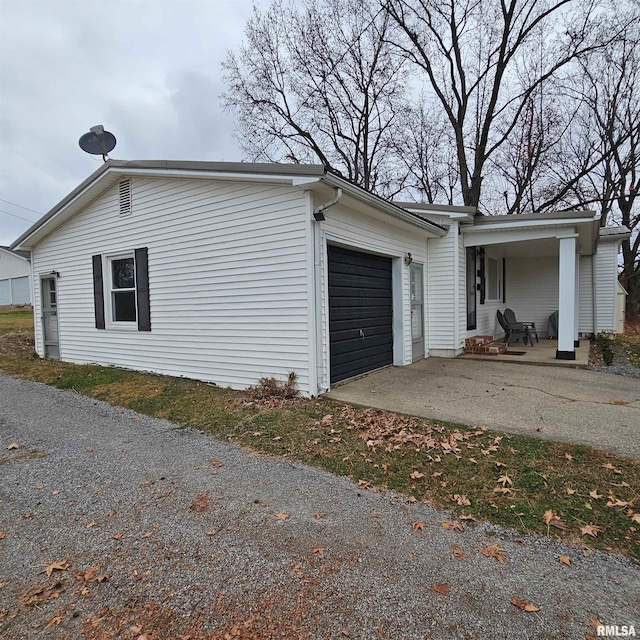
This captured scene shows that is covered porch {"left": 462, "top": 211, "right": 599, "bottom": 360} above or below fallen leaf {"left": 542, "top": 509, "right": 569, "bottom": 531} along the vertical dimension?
above

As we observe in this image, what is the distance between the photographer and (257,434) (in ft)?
14.8

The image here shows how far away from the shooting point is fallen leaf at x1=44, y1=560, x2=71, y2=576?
2283 millimetres

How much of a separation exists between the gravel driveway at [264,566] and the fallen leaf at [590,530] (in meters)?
0.21

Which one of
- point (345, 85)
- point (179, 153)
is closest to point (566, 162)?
point (345, 85)

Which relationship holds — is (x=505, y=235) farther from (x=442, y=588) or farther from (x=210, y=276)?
(x=442, y=588)

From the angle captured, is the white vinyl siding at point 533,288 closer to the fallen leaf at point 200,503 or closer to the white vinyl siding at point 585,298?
the white vinyl siding at point 585,298

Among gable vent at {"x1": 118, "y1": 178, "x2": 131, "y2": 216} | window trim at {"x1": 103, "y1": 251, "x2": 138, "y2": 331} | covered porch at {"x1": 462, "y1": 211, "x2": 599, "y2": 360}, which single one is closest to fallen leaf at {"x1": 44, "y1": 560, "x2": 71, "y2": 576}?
window trim at {"x1": 103, "y1": 251, "x2": 138, "y2": 331}

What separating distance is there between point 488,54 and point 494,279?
33.4ft

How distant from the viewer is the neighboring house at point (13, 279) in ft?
81.8

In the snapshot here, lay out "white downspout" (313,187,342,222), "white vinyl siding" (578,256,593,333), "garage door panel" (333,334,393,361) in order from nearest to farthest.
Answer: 1. "white downspout" (313,187,342,222)
2. "garage door panel" (333,334,393,361)
3. "white vinyl siding" (578,256,593,333)

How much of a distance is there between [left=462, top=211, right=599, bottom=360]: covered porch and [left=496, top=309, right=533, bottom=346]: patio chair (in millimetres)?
230

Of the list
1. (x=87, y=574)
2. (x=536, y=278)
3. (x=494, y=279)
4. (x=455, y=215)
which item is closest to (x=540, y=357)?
(x=455, y=215)

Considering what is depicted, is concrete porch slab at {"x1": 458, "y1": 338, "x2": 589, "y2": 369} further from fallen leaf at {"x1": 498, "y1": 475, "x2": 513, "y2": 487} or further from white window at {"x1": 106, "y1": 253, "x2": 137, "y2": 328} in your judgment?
white window at {"x1": 106, "y1": 253, "x2": 137, "y2": 328}

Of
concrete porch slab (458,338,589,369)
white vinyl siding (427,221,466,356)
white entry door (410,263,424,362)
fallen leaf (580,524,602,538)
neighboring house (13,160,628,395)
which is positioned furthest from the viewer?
white vinyl siding (427,221,466,356)
